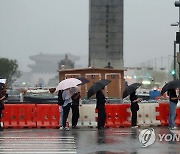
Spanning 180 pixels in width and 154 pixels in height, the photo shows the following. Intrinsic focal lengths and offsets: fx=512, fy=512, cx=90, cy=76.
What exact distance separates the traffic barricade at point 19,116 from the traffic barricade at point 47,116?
0.20 meters

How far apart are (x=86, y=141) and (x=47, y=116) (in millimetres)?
5023

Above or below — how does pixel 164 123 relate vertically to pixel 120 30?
below

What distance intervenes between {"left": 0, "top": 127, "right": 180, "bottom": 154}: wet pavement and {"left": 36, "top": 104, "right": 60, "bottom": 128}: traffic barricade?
106cm

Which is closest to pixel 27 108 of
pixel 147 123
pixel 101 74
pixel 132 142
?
pixel 147 123

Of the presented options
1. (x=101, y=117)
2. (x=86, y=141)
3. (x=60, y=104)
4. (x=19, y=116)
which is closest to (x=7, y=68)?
(x=19, y=116)

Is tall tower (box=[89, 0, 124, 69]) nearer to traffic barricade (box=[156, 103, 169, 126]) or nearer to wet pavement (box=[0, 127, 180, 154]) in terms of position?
traffic barricade (box=[156, 103, 169, 126])

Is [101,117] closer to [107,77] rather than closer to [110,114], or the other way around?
[110,114]

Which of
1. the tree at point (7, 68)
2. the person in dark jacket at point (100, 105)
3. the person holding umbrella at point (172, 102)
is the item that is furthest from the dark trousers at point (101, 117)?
the tree at point (7, 68)

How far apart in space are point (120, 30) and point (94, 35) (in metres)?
2.63

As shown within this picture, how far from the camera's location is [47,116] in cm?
2036

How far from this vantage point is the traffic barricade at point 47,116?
20266mm

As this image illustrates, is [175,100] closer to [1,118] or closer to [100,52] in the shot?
[1,118]

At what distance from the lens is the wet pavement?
13.6 metres

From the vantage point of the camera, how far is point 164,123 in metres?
20.6
